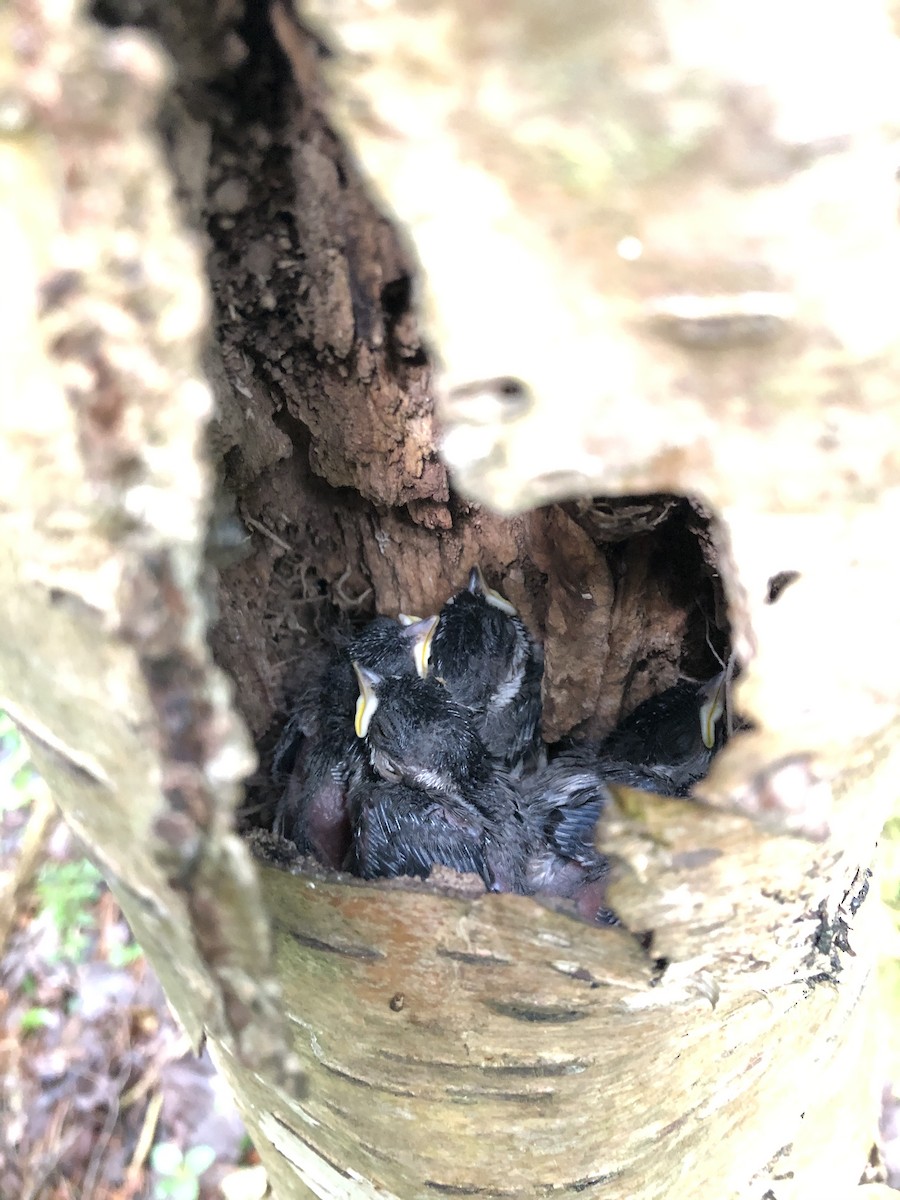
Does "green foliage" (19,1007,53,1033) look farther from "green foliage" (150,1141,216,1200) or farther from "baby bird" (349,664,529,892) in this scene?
"baby bird" (349,664,529,892)

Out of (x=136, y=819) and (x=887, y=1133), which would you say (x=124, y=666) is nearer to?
(x=136, y=819)

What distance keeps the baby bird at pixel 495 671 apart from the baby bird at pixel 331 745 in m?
0.06

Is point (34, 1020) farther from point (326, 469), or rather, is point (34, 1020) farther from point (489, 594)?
point (326, 469)

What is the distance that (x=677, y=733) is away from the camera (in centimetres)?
137

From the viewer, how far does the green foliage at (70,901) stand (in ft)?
8.71

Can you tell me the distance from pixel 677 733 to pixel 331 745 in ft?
1.96

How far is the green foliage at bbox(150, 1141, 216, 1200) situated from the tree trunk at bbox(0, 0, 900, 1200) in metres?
1.84

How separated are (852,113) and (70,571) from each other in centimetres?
44

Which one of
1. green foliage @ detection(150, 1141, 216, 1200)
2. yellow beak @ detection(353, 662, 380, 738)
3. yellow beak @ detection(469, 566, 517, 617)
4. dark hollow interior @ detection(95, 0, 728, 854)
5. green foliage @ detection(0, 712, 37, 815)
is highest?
dark hollow interior @ detection(95, 0, 728, 854)

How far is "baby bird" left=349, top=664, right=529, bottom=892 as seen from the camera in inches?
50.9

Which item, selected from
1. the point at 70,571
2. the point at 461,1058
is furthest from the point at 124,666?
the point at 461,1058

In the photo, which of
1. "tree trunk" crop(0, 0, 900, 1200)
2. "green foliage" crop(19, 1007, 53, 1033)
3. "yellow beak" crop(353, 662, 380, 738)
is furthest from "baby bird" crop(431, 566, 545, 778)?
"green foliage" crop(19, 1007, 53, 1033)

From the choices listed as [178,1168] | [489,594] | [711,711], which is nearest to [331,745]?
[489,594]

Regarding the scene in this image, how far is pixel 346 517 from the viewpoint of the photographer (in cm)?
130
